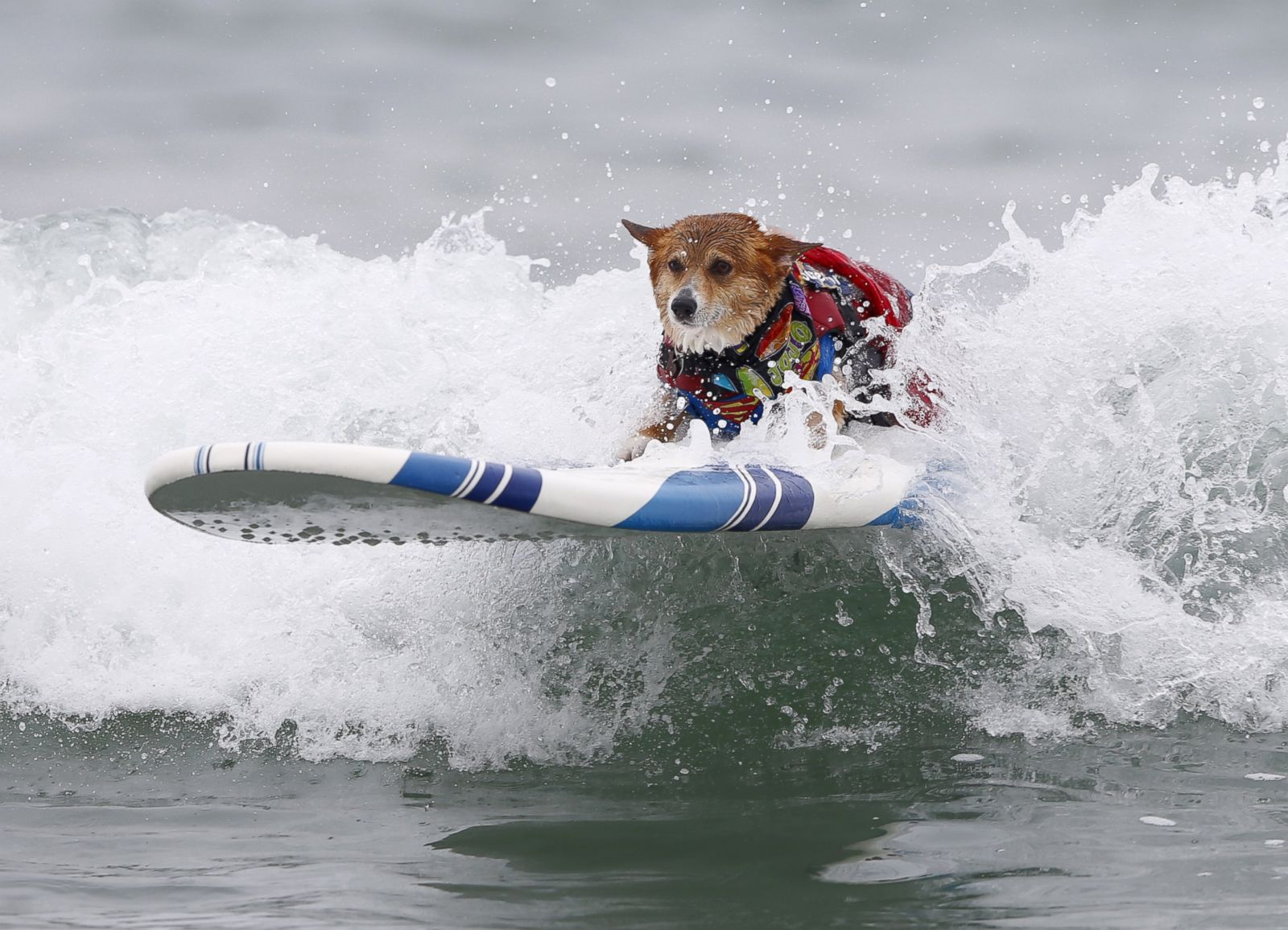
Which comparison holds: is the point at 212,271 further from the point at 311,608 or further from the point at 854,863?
the point at 854,863

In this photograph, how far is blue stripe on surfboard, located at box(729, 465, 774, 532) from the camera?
372cm

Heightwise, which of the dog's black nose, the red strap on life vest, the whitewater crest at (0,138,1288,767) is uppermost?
the red strap on life vest

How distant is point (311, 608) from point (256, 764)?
0.95m

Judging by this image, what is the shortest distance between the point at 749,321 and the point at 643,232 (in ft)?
1.53

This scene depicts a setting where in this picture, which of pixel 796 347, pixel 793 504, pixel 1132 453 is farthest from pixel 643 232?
pixel 1132 453

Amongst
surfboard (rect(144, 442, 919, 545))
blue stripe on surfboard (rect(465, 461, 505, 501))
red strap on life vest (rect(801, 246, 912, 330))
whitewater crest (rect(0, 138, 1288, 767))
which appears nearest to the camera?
surfboard (rect(144, 442, 919, 545))

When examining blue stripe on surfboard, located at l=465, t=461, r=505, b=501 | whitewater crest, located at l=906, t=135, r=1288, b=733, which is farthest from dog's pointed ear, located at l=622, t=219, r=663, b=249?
blue stripe on surfboard, located at l=465, t=461, r=505, b=501

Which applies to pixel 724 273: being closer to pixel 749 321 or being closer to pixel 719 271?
pixel 719 271

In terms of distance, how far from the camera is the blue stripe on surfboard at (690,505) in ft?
11.7

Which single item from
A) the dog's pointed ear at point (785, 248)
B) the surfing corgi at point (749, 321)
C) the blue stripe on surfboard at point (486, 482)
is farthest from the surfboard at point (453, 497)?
the dog's pointed ear at point (785, 248)

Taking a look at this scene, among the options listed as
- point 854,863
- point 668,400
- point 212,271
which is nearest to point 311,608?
point 668,400

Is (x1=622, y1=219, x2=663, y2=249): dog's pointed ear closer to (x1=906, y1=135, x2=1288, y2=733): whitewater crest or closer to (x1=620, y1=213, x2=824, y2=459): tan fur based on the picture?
(x1=620, y1=213, x2=824, y2=459): tan fur

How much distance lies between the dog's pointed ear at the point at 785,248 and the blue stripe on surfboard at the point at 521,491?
132 cm

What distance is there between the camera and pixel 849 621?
170 inches
